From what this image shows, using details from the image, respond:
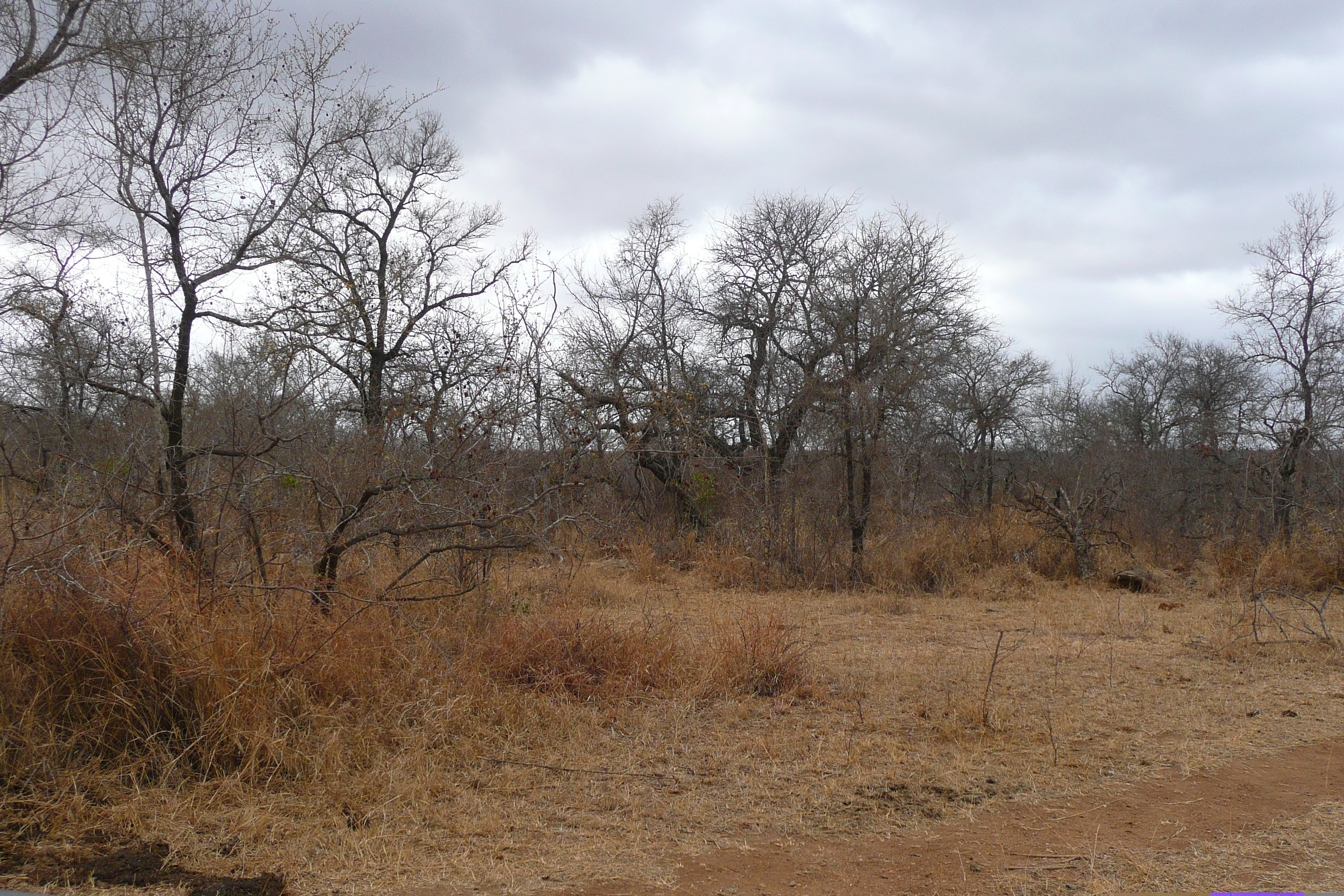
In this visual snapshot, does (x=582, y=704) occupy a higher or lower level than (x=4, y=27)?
lower

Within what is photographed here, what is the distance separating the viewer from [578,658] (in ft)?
18.6

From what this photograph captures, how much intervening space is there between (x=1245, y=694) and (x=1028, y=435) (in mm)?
22012


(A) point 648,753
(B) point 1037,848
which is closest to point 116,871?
(A) point 648,753

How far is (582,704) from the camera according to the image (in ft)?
17.1

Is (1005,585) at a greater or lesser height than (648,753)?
greater

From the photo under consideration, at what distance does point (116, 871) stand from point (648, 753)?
238cm

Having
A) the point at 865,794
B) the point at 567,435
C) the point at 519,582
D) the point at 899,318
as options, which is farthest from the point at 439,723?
the point at 899,318

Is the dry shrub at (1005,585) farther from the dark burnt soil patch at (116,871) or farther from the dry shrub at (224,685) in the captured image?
the dark burnt soil patch at (116,871)

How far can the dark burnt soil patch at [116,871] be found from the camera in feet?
9.84

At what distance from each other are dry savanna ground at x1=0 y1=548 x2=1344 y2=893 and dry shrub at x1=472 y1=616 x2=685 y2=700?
19 millimetres

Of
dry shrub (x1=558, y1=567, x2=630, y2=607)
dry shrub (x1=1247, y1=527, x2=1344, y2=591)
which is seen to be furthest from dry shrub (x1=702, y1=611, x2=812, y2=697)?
dry shrub (x1=1247, y1=527, x2=1344, y2=591)

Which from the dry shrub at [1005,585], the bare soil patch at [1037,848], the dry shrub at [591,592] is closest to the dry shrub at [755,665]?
the bare soil patch at [1037,848]

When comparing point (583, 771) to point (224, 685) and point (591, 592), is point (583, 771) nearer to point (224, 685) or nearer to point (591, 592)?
point (224, 685)

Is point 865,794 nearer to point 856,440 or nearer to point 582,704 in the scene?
point 582,704
